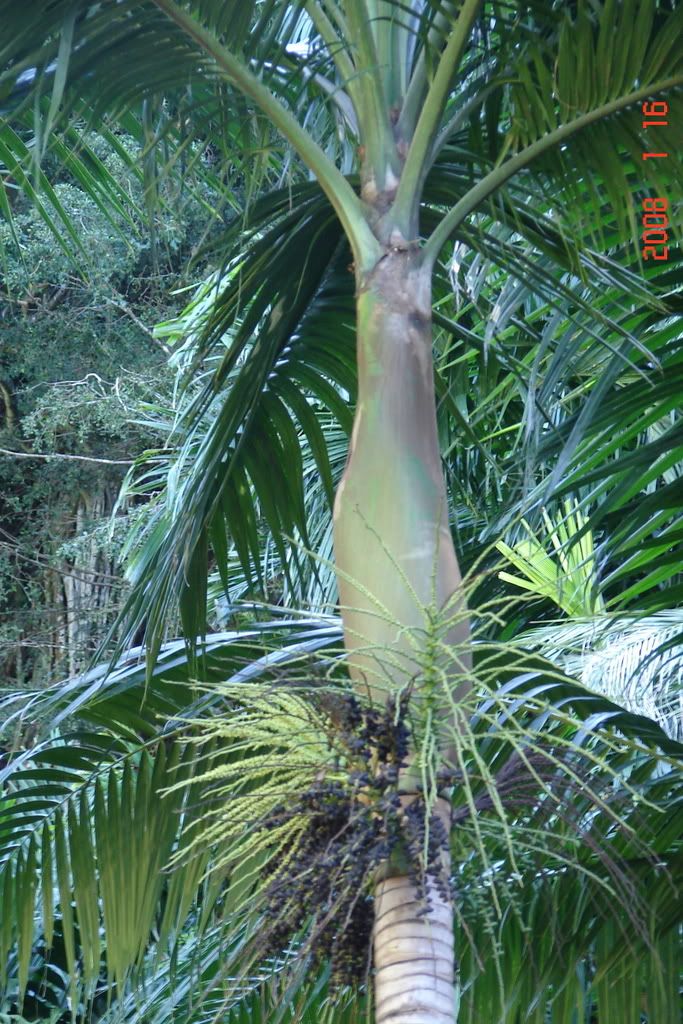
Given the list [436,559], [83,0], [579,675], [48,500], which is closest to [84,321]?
[48,500]

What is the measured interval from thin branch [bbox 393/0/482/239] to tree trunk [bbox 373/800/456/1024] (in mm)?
832

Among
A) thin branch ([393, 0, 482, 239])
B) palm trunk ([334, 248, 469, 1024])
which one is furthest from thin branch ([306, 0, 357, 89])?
palm trunk ([334, 248, 469, 1024])

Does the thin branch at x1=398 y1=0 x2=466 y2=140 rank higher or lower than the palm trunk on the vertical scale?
higher

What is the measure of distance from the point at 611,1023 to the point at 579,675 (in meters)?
1.11


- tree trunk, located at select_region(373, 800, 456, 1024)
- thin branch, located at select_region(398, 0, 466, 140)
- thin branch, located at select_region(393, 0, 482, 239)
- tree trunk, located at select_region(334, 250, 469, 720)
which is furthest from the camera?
thin branch, located at select_region(398, 0, 466, 140)

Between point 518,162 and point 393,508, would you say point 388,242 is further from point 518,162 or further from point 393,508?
point 393,508

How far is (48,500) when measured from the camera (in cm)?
1041

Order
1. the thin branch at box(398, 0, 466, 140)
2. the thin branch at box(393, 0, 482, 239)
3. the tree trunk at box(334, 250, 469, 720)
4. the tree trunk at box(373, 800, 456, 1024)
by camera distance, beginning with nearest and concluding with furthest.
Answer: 1. the tree trunk at box(373, 800, 456, 1024)
2. the tree trunk at box(334, 250, 469, 720)
3. the thin branch at box(393, 0, 482, 239)
4. the thin branch at box(398, 0, 466, 140)

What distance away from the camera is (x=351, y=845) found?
1361mm

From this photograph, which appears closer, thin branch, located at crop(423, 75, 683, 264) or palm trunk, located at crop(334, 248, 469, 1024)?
palm trunk, located at crop(334, 248, 469, 1024)

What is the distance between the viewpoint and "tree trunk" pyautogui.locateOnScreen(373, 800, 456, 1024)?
4.36 feet

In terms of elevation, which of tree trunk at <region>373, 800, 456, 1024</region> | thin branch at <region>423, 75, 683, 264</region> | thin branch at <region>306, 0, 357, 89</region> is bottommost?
tree trunk at <region>373, 800, 456, 1024</region>

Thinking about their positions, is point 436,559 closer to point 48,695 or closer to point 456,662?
point 456,662

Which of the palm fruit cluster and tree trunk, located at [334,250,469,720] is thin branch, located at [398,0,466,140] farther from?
the palm fruit cluster
